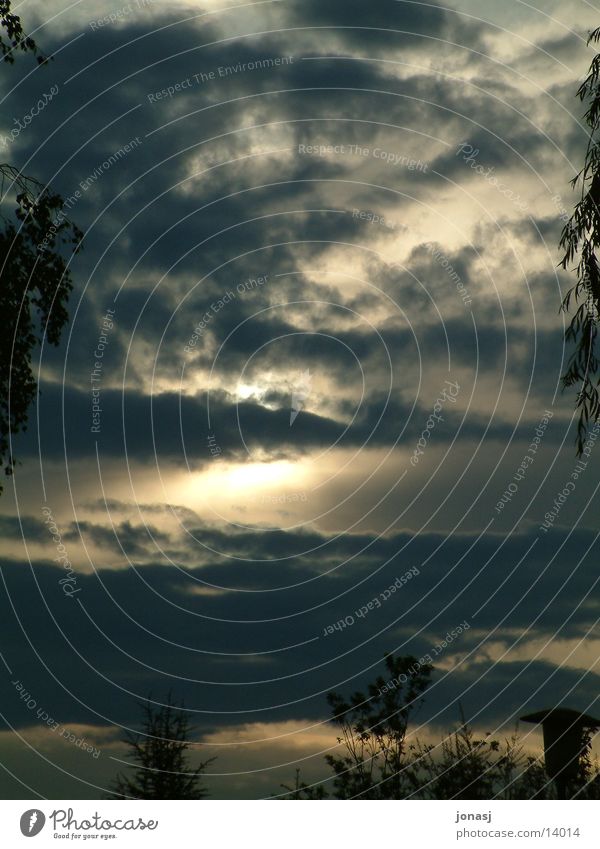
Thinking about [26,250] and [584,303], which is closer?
[584,303]

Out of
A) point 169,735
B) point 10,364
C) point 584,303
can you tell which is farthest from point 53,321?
point 584,303

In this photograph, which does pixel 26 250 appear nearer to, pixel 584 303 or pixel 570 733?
pixel 584 303

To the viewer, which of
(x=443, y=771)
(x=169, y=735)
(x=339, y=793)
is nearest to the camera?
(x=169, y=735)

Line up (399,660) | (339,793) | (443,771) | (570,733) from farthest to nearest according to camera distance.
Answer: (399,660)
(339,793)
(443,771)
(570,733)

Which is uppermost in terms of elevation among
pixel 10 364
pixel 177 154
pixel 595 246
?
pixel 177 154
